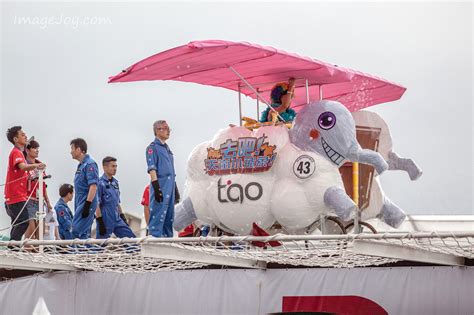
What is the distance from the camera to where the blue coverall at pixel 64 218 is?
39.9 feet

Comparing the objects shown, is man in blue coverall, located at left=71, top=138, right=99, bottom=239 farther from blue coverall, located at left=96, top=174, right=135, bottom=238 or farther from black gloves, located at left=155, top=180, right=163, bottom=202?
black gloves, located at left=155, top=180, right=163, bottom=202

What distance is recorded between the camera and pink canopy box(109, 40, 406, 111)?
1071cm

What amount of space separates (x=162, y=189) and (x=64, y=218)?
1546mm

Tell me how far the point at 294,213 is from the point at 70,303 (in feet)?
8.77

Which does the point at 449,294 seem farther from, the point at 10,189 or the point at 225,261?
the point at 10,189

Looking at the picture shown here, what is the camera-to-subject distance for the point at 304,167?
1079 centimetres

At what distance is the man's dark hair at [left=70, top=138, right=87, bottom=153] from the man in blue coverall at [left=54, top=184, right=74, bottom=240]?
0.96 m

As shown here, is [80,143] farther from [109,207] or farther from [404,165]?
[404,165]

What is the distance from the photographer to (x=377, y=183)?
38.1 ft

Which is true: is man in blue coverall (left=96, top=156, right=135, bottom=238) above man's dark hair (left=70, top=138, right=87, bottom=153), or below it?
below

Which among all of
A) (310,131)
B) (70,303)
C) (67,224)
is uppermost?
(310,131)

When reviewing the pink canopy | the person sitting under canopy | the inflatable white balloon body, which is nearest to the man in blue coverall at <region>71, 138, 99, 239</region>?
the pink canopy

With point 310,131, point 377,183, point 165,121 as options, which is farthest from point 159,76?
point 377,183

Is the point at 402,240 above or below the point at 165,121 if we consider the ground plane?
below
